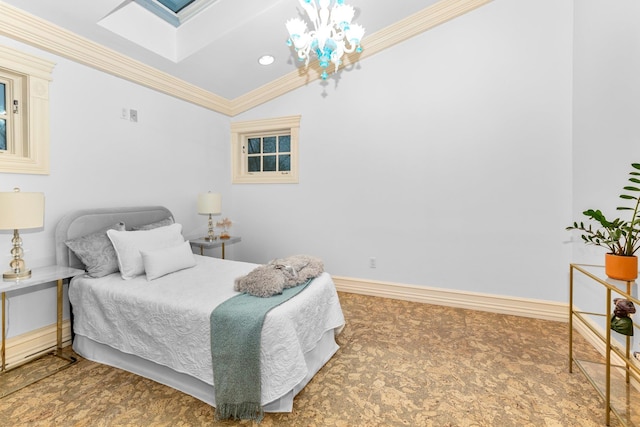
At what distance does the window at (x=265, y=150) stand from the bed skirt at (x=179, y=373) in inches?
95.3

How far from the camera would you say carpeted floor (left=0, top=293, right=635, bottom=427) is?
1.74 metres

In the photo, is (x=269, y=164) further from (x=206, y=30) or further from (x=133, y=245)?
(x=133, y=245)

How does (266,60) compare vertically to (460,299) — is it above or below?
above

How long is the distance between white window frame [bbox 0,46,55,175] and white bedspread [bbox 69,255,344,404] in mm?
1012

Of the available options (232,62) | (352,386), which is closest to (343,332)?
(352,386)

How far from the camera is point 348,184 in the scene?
153 inches

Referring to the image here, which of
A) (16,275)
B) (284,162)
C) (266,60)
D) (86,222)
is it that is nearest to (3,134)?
(86,222)

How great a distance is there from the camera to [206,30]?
309cm

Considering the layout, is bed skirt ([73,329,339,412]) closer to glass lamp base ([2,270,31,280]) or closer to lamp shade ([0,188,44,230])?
glass lamp base ([2,270,31,280])

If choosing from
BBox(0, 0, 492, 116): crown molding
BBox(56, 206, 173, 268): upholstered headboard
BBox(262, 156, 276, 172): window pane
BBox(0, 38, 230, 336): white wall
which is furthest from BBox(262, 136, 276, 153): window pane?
BBox(56, 206, 173, 268): upholstered headboard

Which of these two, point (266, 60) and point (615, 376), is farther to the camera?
point (266, 60)

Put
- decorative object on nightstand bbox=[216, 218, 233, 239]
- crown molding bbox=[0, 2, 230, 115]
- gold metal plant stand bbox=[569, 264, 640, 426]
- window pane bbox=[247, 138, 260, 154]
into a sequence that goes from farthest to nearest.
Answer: window pane bbox=[247, 138, 260, 154] < decorative object on nightstand bbox=[216, 218, 233, 239] < crown molding bbox=[0, 2, 230, 115] < gold metal plant stand bbox=[569, 264, 640, 426]

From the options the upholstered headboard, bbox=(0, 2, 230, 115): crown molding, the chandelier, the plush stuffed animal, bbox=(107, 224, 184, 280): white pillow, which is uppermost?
bbox=(0, 2, 230, 115): crown molding

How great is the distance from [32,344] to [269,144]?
329cm
